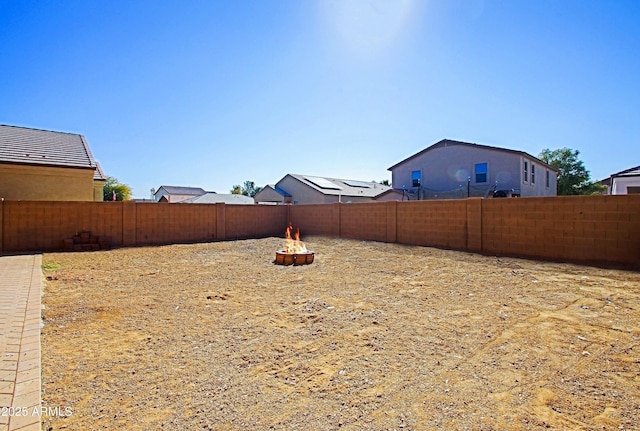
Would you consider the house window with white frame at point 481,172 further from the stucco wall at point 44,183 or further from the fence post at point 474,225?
the stucco wall at point 44,183

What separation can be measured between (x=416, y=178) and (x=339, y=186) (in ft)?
27.7

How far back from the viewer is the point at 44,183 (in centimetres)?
1244

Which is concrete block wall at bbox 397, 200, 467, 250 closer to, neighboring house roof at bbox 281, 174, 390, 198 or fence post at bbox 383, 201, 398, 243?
Answer: fence post at bbox 383, 201, 398, 243

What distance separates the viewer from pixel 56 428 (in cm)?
204

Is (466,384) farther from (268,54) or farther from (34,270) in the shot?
(268,54)

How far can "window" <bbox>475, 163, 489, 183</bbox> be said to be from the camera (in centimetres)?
1848

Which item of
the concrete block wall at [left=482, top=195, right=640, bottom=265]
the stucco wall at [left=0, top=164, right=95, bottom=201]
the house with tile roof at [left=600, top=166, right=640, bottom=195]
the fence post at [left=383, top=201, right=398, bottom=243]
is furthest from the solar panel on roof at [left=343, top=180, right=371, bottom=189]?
the concrete block wall at [left=482, top=195, right=640, bottom=265]

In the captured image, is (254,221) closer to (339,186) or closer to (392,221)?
(392,221)

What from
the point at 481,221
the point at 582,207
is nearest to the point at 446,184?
the point at 481,221

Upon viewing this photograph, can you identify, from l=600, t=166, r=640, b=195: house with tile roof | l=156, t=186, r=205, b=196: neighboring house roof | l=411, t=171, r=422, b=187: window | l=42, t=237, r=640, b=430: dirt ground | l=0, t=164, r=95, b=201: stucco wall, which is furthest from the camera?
l=156, t=186, r=205, b=196: neighboring house roof

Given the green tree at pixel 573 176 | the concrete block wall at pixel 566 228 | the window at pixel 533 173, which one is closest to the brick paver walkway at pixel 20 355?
the concrete block wall at pixel 566 228

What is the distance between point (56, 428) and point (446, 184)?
2077cm

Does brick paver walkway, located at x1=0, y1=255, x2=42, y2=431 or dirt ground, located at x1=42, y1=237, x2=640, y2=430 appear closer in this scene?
brick paver walkway, located at x1=0, y1=255, x2=42, y2=431

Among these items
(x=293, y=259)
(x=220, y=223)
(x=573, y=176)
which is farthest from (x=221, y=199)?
(x=573, y=176)
